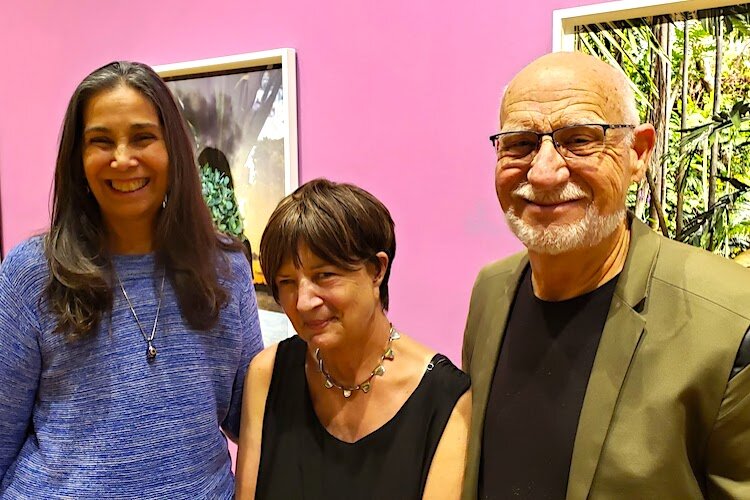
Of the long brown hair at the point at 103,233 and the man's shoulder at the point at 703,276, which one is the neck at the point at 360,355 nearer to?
the long brown hair at the point at 103,233

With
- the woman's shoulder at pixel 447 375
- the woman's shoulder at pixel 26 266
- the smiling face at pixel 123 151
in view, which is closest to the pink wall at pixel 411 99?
the woman's shoulder at pixel 447 375

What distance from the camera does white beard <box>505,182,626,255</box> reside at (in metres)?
1.04

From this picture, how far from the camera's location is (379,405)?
126cm

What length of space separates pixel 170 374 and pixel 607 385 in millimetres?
811

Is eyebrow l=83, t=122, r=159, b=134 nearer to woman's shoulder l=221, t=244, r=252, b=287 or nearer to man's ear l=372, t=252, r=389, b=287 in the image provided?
woman's shoulder l=221, t=244, r=252, b=287

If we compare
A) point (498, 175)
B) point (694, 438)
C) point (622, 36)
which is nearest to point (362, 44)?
point (622, 36)

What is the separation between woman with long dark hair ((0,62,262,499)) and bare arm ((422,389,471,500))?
1.54 ft

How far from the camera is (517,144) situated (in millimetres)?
1084

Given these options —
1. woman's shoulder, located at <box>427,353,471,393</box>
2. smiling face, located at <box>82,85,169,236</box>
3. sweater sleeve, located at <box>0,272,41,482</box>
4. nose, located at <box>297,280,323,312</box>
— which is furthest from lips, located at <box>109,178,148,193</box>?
woman's shoulder, located at <box>427,353,471,393</box>

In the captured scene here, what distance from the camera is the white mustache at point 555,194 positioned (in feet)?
3.41

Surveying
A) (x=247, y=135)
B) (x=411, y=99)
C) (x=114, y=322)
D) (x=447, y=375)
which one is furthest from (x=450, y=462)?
(x=247, y=135)

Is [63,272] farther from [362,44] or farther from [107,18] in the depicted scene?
[107,18]

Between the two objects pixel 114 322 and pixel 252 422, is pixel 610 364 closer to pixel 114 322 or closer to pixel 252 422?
pixel 252 422

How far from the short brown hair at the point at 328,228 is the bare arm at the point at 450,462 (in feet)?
1.09
